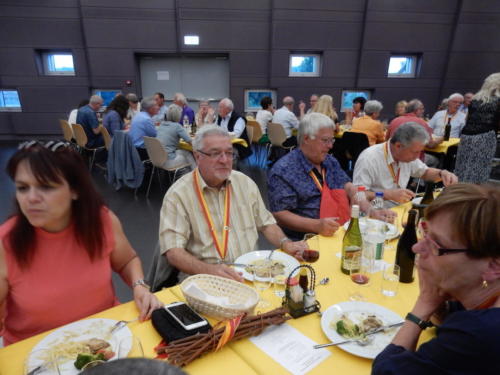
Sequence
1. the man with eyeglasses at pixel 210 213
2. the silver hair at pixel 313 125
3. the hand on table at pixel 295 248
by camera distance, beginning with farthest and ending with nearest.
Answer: the silver hair at pixel 313 125, the man with eyeglasses at pixel 210 213, the hand on table at pixel 295 248

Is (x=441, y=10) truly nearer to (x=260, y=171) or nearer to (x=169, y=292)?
(x=260, y=171)

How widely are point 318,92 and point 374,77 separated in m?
1.68

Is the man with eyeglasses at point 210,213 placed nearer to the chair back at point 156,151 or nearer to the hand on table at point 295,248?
the hand on table at point 295,248

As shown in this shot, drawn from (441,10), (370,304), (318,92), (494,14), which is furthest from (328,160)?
(494,14)

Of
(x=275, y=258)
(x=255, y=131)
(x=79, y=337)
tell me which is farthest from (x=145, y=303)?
(x=255, y=131)

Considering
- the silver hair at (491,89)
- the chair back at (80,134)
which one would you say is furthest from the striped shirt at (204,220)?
the chair back at (80,134)

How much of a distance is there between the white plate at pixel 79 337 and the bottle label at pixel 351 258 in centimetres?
96

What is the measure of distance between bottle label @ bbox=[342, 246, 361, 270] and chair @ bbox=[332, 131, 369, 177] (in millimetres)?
4196

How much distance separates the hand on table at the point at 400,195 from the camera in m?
2.46

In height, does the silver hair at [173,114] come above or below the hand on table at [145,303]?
above

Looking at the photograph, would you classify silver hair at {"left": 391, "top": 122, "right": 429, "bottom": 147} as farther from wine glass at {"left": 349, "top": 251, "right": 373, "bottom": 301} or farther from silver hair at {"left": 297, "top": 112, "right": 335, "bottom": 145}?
wine glass at {"left": 349, "top": 251, "right": 373, "bottom": 301}

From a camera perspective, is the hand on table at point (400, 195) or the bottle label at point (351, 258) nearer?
the bottle label at point (351, 258)

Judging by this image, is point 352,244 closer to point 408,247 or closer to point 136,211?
point 408,247

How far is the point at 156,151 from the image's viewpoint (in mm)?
4910
